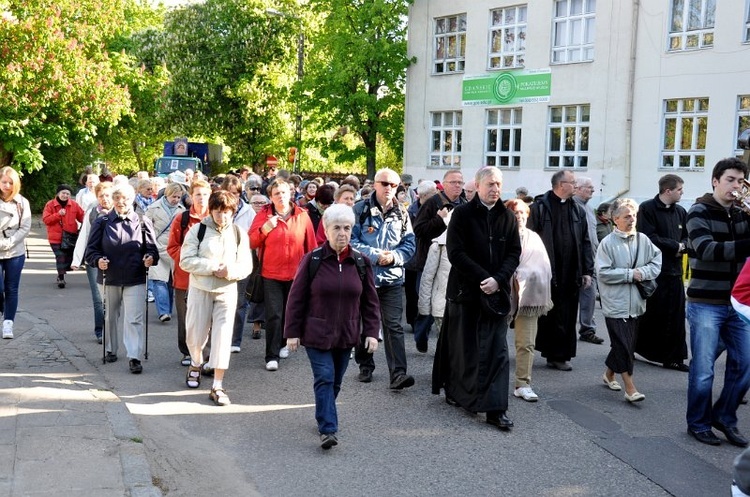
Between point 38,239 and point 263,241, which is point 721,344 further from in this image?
point 38,239

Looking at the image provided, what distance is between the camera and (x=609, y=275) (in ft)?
25.2

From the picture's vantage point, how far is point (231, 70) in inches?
1751

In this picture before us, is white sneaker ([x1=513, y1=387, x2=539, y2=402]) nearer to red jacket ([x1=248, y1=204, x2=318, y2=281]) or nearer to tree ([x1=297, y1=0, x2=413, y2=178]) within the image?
red jacket ([x1=248, y1=204, x2=318, y2=281])

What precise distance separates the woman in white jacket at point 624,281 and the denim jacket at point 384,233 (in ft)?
5.95

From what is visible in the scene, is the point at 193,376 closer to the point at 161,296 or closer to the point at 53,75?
the point at 161,296

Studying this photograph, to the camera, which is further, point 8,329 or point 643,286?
point 8,329

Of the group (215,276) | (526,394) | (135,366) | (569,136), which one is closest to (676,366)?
(526,394)

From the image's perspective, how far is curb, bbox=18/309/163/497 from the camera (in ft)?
16.6

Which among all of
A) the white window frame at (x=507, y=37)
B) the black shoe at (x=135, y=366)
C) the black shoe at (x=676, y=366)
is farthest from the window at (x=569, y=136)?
the black shoe at (x=135, y=366)

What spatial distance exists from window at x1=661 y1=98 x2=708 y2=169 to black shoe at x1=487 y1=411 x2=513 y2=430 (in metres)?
20.3

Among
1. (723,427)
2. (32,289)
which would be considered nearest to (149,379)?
(723,427)

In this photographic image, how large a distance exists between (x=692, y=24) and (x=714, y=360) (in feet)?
69.4

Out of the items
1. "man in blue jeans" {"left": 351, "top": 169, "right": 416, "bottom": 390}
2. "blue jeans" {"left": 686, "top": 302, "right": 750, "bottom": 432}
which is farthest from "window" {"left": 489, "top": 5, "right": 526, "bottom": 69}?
"blue jeans" {"left": 686, "top": 302, "right": 750, "bottom": 432}

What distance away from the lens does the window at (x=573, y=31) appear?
27.8 metres
